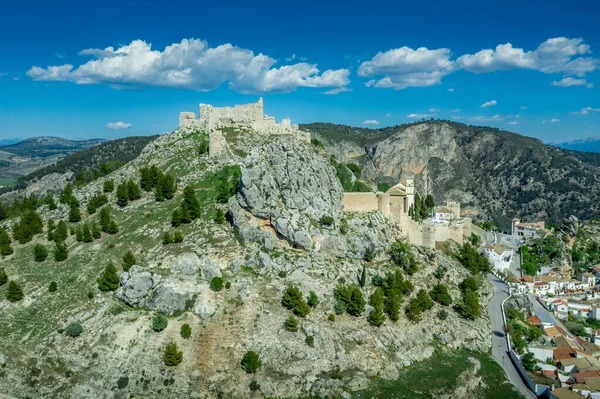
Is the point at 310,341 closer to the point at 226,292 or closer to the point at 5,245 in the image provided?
the point at 226,292

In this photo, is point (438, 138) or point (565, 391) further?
point (438, 138)

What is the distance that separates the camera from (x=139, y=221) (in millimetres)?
53875

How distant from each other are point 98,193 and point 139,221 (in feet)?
36.0

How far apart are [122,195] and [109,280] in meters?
15.4

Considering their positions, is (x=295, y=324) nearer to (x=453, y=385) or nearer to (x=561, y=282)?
(x=453, y=385)

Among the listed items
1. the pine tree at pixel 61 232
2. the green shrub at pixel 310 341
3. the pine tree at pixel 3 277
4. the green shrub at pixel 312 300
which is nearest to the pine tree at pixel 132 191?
the pine tree at pixel 61 232

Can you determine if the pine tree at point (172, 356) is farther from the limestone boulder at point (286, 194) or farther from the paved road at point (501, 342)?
the paved road at point (501, 342)

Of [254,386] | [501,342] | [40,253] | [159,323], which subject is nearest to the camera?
[254,386]

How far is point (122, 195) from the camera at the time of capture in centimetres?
5722

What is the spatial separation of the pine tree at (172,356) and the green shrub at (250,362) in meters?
5.14

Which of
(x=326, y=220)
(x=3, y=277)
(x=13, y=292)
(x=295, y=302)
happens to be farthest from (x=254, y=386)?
(x=3, y=277)

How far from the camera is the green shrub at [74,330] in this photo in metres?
40.4

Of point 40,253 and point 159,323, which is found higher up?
point 40,253

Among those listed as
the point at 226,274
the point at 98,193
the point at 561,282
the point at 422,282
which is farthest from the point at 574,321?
the point at 98,193
